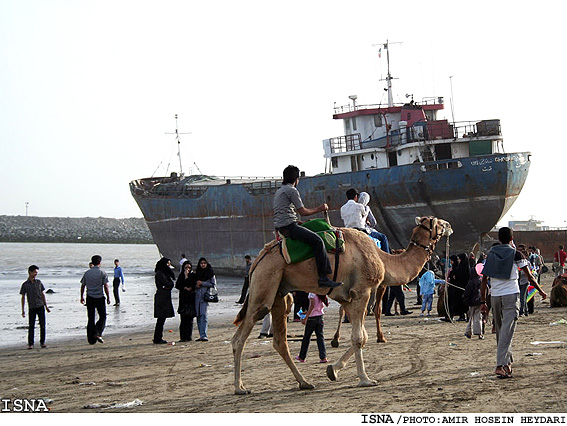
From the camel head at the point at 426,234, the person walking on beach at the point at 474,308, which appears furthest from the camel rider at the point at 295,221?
the person walking on beach at the point at 474,308

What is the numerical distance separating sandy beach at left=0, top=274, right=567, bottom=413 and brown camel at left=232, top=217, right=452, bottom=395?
366mm

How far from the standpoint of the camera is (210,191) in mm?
49375

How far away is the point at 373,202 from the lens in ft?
134

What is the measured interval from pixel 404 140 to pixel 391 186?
3682 mm

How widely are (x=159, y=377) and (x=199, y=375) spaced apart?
616mm

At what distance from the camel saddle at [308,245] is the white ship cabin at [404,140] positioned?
93.5 feet

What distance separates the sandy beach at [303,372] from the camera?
27.5 ft

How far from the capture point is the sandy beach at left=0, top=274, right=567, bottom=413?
27.5 feet

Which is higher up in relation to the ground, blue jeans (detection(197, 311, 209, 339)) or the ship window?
the ship window

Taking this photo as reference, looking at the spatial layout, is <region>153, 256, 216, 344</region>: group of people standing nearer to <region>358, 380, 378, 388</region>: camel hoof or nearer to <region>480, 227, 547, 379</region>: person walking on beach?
<region>358, 380, 378, 388</region>: camel hoof

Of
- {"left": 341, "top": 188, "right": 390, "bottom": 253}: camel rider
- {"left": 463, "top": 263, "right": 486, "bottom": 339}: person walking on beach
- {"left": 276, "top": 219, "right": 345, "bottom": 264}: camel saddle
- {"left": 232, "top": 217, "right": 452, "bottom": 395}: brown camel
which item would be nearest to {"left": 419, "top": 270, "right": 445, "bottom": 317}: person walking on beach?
{"left": 463, "top": 263, "right": 486, "bottom": 339}: person walking on beach

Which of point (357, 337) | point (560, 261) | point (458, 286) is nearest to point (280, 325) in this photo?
point (357, 337)

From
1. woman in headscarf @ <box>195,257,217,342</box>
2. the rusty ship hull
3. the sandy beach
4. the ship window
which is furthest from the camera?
the ship window

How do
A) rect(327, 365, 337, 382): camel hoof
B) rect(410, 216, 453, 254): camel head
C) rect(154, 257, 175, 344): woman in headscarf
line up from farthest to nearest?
rect(154, 257, 175, 344): woman in headscarf, rect(410, 216, 453, 254): camel head, rect(327, 365, 337, 382): camel hoof
